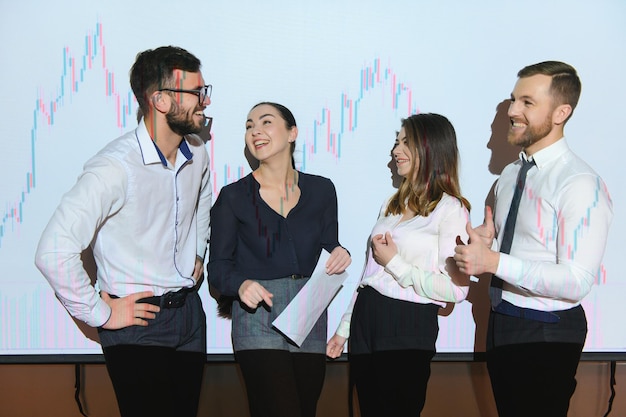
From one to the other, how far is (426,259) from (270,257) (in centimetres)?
60

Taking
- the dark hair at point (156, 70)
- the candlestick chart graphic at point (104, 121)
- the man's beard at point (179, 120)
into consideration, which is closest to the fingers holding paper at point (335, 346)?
the candlestick chart graphic at point (104, 121)

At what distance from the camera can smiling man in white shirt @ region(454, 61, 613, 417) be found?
1.71m

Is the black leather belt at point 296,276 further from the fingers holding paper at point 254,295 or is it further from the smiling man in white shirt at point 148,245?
the smiling man in white shirt at point 148,245

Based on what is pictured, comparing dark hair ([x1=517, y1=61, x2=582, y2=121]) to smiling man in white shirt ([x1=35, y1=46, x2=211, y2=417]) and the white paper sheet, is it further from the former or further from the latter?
smiling man in white shirt ([x1=35, y1=46, x2=211, y2=417])

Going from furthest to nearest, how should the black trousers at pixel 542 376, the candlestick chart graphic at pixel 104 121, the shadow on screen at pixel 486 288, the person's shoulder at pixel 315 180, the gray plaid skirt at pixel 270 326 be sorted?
1. the shadow on screen at pixel 486 288
2. the candlestick chart graphic at pixel 104 121
3. the person's shoulder at pixel 315 180
4. the gray plaid skirt at pixel 270 326
5. the black trousers at pixel 542 376

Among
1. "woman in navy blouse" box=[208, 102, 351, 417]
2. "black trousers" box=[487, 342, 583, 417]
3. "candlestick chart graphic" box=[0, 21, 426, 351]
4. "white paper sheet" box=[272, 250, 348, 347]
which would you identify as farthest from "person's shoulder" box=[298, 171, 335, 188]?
"black trousers" box=[487, 342, 583, 417]

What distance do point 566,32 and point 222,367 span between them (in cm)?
225

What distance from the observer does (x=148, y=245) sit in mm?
1877

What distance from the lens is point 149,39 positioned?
7.59 ft

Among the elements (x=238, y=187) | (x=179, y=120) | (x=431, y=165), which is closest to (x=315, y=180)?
(x=238, y=187)

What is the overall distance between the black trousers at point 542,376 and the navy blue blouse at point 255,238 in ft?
2.74

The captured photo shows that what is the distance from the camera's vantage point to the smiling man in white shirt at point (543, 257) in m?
1.71

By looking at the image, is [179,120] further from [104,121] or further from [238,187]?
[104,121]

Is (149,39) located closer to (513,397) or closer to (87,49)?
(87,49)
